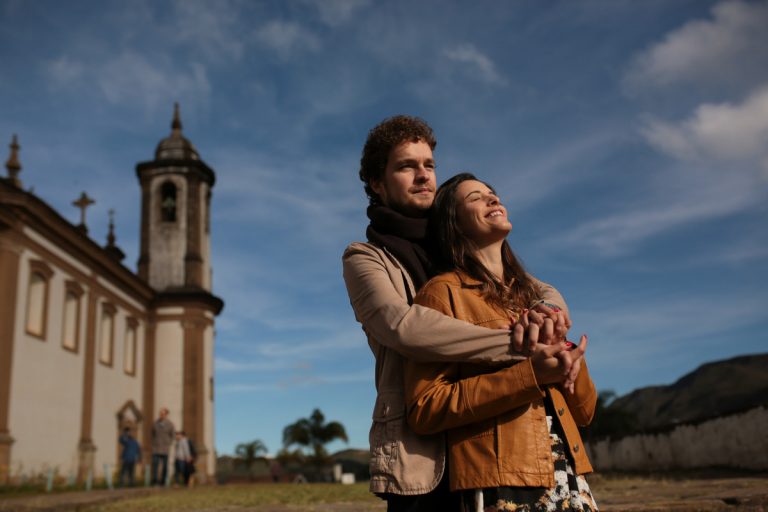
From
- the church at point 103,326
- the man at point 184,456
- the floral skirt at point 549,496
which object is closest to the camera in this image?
the floral skirt at point 549,496

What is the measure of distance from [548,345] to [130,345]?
28281 millimetres

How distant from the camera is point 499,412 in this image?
203cm

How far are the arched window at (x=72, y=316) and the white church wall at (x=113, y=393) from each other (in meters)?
1.54

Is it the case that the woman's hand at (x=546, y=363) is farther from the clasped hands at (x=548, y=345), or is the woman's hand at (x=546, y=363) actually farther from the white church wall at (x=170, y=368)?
the white church wall at (x=170, y=368)

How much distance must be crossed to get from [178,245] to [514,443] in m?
30.9

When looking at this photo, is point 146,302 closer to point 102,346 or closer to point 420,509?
point 102,346

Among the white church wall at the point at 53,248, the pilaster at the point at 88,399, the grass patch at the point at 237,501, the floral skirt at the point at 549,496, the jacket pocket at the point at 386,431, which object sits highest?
the white church wall at the point at 53,248

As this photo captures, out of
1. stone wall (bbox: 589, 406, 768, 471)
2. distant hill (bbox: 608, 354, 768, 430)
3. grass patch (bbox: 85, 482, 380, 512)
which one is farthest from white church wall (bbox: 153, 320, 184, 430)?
distant hill (bbox: 608, 354, 768, 430)

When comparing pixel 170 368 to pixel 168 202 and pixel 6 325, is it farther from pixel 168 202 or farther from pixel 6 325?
pixel 6 325

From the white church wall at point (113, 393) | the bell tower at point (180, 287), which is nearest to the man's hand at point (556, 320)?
the white church wall at point (113, 393)

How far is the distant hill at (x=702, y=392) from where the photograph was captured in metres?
92.5

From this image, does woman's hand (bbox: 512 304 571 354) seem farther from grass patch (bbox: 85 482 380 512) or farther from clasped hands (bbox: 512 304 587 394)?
grass patch (bbox: 85 482 380 512)

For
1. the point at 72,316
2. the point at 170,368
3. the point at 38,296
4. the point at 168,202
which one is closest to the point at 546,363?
the point at 38,296

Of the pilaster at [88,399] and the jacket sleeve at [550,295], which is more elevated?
the pilaster at [88,399]
